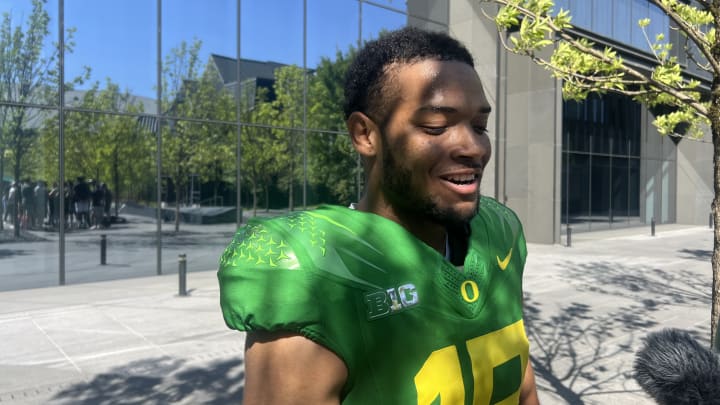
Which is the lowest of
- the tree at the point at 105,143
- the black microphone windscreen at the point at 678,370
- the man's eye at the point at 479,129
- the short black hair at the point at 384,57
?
the black microphone windscreen at the point at 678,370

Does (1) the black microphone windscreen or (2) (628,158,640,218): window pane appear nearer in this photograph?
(1) the black microphone windscreen

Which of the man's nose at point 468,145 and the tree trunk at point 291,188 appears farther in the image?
the tree trunk at point 291,188

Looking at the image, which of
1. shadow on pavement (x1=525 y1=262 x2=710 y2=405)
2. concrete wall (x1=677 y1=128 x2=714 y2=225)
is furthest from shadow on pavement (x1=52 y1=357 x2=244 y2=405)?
concrete wall (x1=677 y1=128 x2=714 y2=225)

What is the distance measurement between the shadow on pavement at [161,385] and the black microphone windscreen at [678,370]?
12.6ft

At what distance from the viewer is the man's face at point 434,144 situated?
1293 mm

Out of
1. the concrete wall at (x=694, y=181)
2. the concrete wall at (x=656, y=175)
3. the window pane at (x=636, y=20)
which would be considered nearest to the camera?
the window pane at (x=636, y=20)

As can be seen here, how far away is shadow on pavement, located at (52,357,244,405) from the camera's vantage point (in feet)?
16.0

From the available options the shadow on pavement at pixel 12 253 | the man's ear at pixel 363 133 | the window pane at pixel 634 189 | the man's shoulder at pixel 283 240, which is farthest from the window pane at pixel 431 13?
the man's shoulder at pixel 283 240

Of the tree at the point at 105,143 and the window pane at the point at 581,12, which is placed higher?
the window pane at the point at 581,12

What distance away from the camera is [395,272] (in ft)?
4.00

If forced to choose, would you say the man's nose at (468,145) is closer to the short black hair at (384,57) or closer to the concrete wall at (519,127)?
the short black hair at (384,57)

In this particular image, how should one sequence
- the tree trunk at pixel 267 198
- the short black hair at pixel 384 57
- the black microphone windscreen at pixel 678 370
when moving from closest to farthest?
the short black hair at pixel 384 57, the black microphone windscreen at pixel 678 370, the tree trunk at pixel 267 198

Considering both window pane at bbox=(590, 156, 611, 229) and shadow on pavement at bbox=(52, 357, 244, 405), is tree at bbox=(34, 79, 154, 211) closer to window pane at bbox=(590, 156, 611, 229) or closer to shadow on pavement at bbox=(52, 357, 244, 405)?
shadow on pavement at bbox=(52, 357, 244, 405)

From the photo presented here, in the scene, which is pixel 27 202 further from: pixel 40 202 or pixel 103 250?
pixel 103 250
